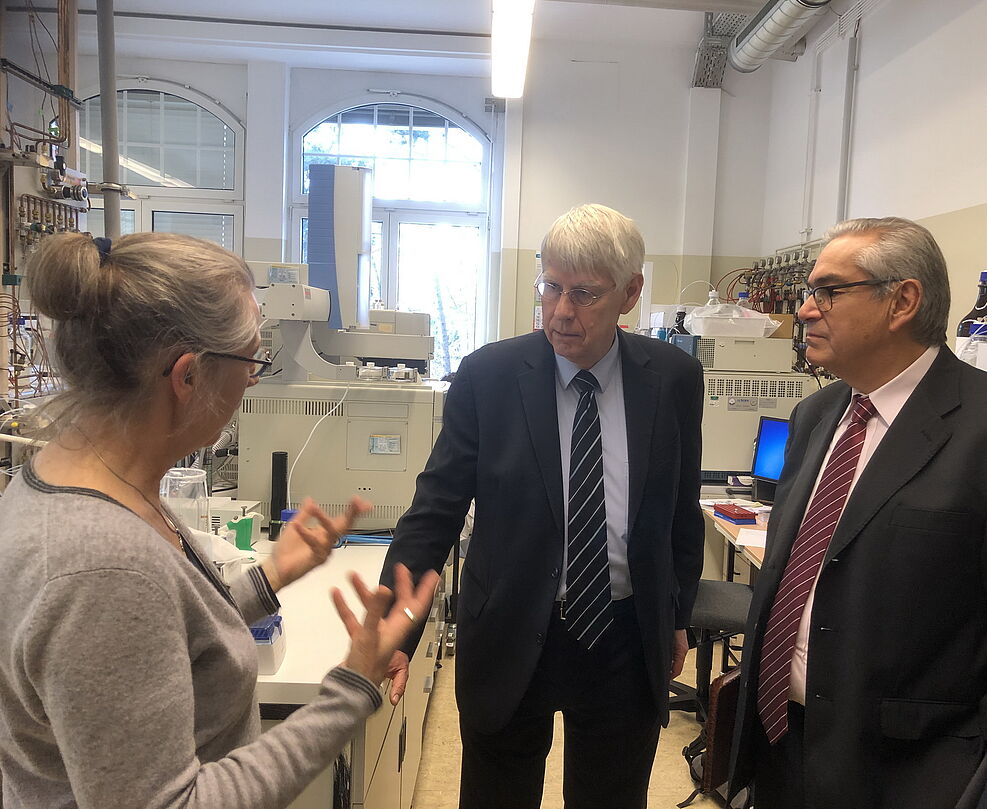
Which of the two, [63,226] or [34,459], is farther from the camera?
[63,226]

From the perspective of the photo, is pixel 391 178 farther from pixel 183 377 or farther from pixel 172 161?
pixel 183 377

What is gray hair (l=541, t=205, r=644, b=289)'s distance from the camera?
1335 millimetres

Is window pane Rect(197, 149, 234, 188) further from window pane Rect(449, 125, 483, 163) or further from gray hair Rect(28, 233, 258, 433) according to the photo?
gray hair Rect(28, 233, 258, 433)

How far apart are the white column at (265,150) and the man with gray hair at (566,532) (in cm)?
433

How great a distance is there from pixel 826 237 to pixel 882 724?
38.1 inches

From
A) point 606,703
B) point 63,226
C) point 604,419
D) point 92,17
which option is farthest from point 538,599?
point 92,17

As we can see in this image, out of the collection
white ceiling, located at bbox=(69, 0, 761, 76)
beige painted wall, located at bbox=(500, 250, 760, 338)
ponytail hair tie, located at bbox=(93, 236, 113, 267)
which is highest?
white ceiling, located at bbox=(69, 0, 761, 76)

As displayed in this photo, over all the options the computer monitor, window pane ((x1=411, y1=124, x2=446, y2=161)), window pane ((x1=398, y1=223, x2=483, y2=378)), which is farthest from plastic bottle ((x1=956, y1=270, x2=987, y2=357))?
window pane ((x1=411, y1=124, x2=446, y2=161))

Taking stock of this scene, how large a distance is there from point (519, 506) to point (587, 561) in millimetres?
176

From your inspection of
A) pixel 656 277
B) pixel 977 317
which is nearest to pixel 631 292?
pixel 977 317

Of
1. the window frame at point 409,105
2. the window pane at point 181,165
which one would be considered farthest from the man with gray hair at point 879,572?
the window pane at point 181,165

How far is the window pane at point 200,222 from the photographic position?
5.44 meters

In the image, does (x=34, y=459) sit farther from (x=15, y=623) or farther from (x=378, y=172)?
(x=378, y=172)

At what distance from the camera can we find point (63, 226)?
317cm
